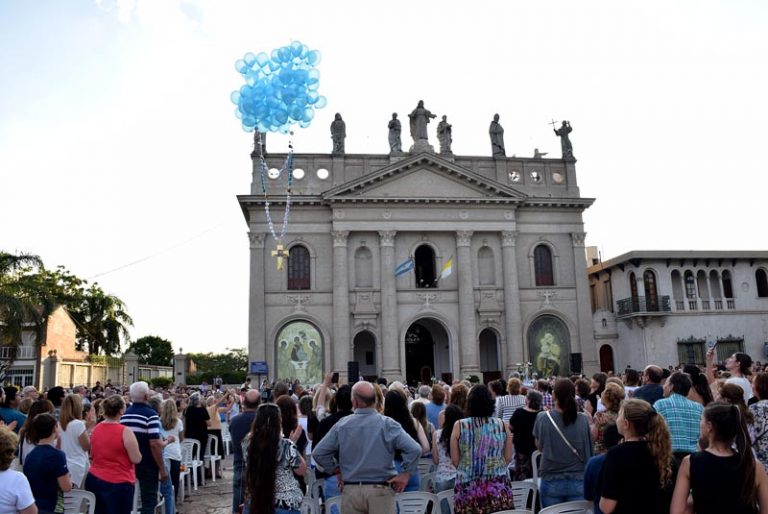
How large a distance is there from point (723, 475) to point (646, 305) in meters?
34.1

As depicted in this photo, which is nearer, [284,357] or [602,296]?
[284,357]

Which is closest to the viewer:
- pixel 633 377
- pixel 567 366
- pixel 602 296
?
pixel 633 377

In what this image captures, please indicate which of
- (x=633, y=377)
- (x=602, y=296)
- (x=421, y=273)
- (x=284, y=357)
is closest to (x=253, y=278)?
(x=284, y=357)

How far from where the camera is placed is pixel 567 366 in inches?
1401

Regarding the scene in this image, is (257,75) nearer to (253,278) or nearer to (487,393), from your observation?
(487,393)

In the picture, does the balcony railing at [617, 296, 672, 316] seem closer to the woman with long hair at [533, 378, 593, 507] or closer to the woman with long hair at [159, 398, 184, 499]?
the woman with long hair at [159, 398, 184, 499]

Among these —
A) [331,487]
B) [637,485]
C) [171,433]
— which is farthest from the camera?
[171,433]

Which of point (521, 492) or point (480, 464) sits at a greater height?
point (480, 464)

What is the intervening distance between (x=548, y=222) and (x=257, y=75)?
75.8 ft

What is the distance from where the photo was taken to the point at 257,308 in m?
33.2

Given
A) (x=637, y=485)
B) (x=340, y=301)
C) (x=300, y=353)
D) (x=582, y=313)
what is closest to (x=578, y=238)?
(x=582, y=313)

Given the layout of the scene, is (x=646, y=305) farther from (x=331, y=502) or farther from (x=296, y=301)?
(x=331, y=502)

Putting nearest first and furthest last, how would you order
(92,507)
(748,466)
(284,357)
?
(748,466) → (92,507) → (284,357)

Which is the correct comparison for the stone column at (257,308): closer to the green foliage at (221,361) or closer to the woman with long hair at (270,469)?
the woman with long hair at (270,469)
